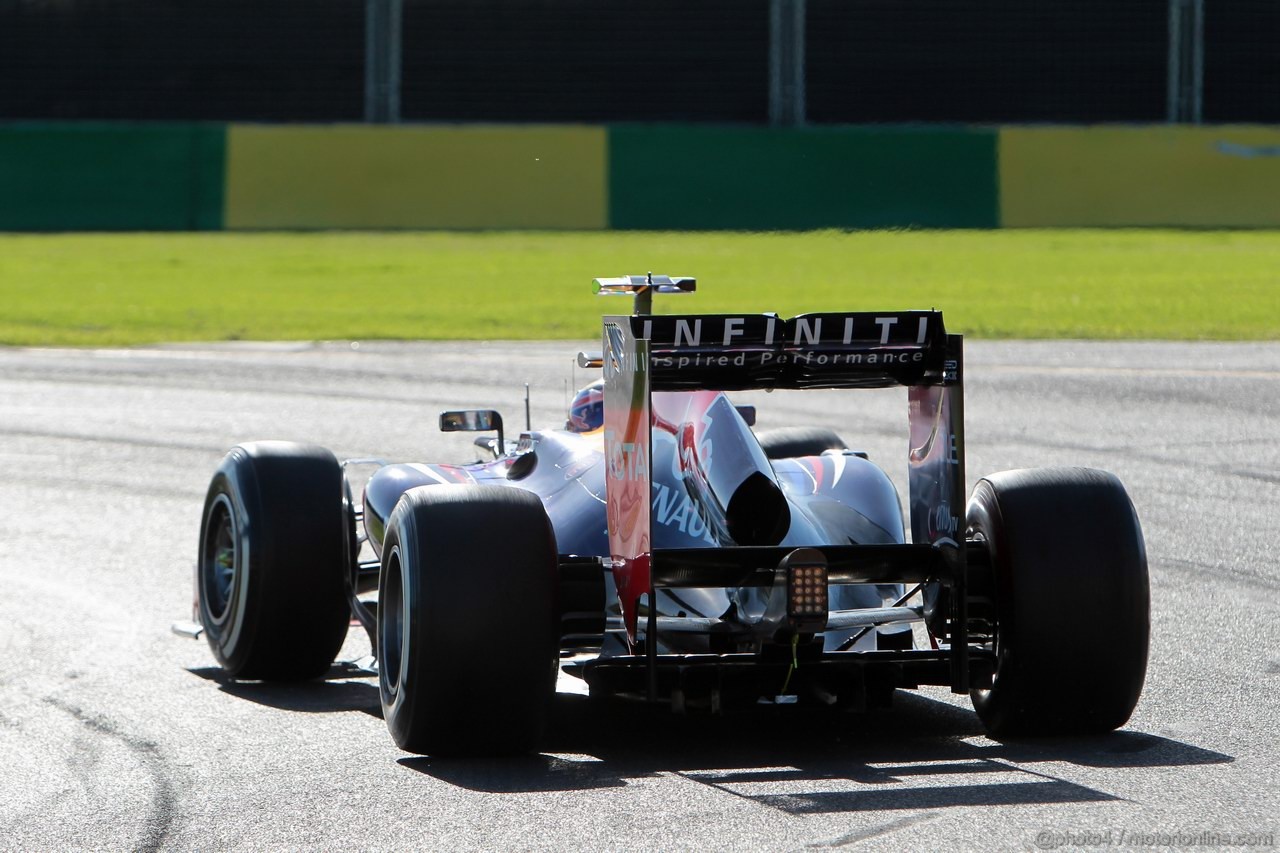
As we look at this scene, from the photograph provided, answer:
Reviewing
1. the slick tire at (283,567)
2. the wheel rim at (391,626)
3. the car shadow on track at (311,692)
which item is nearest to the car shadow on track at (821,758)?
the wheel rim at (391,626)

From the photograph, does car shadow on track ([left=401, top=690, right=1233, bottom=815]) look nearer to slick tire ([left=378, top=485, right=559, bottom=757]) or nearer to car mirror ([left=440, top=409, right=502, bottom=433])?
slick tire ([left=378, top=485, right=559, bottom=757])

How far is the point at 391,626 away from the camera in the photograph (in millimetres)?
5840

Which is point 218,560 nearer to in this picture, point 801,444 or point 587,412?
point 587,412

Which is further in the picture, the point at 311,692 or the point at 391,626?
the point at 311,692

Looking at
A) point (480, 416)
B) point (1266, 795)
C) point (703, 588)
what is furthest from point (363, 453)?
point (1266, 795)

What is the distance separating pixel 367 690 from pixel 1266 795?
3.09m

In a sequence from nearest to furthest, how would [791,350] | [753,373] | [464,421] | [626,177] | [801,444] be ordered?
[791,350]
[753,373]
[464,421]
[801,444]
[626,177]

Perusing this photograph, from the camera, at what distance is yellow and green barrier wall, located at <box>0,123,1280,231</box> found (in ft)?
82.2

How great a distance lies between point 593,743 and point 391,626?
68 cm

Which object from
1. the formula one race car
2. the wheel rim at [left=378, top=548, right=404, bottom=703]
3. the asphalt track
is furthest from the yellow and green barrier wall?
the wheel rim at [left=378, top=548, right=404, bottom=703]

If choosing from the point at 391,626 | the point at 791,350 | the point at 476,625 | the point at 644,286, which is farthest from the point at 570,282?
the point at 476,625

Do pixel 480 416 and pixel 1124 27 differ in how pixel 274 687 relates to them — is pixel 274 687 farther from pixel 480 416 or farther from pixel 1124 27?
pixel 1124 27

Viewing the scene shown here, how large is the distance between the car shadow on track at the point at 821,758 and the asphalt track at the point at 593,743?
0.04ft

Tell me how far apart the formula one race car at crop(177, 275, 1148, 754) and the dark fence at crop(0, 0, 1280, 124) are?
24456mm
